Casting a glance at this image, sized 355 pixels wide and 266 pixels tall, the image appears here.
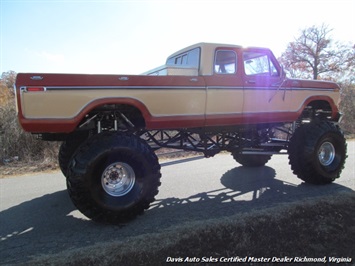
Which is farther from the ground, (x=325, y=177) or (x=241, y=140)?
(x=241, y=140)

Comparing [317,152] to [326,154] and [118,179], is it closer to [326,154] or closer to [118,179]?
[326,154]

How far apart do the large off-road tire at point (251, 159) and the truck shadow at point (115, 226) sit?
3.71ft

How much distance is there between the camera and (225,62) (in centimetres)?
493

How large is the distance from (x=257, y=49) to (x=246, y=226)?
320cm

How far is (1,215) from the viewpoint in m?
4.20

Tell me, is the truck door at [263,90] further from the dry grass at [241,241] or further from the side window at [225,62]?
the dry grass at [241,241]

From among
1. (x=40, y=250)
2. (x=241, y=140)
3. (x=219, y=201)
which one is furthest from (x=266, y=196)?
(x=40, y=250)

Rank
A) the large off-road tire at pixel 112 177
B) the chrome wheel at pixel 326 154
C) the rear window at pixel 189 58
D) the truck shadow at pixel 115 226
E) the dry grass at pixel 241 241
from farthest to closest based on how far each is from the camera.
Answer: the chrome wheel at pixel 326 154
the rear window at pixel 189 58
the large off-road tire at pixel 112 177
the truck shadow at pixel 115 226
the dry grass at pixel 241 241

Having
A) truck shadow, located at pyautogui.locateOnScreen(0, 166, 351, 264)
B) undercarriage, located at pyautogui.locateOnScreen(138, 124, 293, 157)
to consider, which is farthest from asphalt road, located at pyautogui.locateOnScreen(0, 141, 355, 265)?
undercarriage, located at pyautogui.locateOnScreen(138, 124, 293, 157)

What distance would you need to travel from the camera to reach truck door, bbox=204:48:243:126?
4.67 metres

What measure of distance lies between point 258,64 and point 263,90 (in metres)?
0.54

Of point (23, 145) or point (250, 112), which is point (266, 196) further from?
point (23, 145)

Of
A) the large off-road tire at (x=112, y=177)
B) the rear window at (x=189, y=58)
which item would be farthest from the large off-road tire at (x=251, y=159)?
the large off-road tire at (x=112, y=177)

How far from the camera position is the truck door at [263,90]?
503cm
